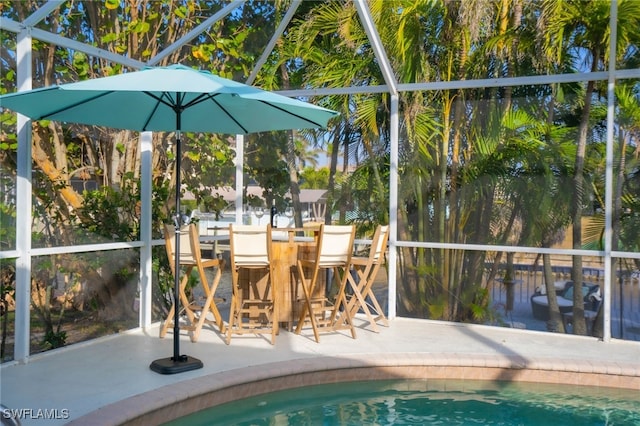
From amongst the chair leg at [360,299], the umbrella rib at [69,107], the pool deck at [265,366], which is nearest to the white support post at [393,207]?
the chair leg at [360,299]

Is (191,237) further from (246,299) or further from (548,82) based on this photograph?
(548,82)

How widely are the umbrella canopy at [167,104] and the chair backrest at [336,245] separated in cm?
103

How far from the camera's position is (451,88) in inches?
250

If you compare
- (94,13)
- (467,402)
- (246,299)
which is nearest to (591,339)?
(467,402)

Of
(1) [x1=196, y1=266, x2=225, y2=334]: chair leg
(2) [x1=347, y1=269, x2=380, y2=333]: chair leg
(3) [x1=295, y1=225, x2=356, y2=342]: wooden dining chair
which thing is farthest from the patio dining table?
(2) [x1=347, y1=269, x2=380, y2=333]: chair leg

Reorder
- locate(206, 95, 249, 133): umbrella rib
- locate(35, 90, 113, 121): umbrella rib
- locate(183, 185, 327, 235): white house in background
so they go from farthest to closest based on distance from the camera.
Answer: locate(183, 185, 327, 235): white house in background
locate(206, 95, 249, 133): umbrella rib
locate(35, 90, 113, 121): umbrella rib

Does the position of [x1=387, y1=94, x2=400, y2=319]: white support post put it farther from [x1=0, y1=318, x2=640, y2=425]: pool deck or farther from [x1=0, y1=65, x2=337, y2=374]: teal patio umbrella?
[x1=0, y1=65, x2=337, y2=374]: teal patio umbrella

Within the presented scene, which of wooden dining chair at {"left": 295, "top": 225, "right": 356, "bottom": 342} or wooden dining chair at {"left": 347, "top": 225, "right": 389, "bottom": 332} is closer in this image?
wooden dining chair at {"left": 295, "top": 225, "right": 356, "bottom": 342}

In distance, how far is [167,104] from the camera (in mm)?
4438

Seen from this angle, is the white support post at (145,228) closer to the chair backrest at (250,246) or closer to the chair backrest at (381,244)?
the chair backrest at (250,246)

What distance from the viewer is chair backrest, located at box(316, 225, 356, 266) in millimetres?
5500

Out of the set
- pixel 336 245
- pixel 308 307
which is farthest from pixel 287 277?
pixel 336 245

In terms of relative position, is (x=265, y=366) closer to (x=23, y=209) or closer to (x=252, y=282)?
(x=252, y=282)

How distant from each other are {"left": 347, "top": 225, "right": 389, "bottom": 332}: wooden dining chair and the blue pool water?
4.16 feet
